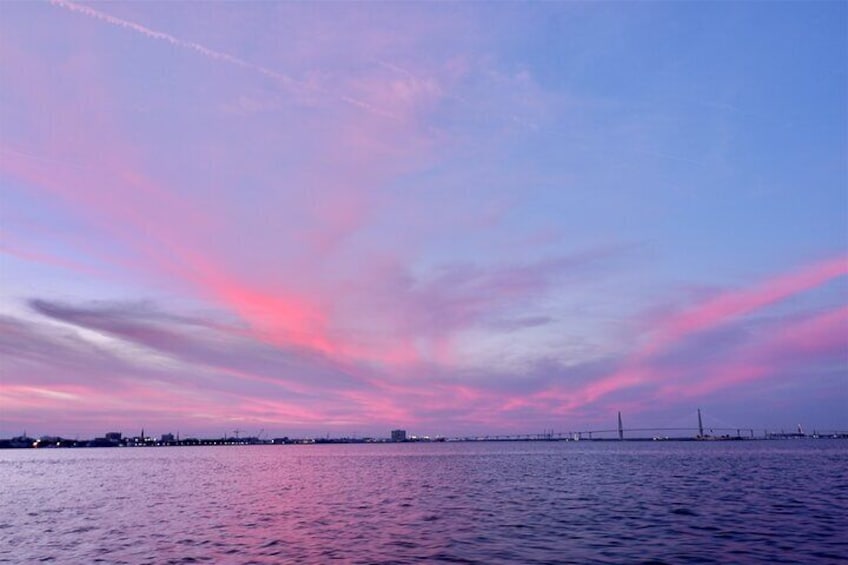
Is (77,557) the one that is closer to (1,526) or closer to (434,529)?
(1,526)

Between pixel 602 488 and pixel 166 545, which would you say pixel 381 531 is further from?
pixel 602 488

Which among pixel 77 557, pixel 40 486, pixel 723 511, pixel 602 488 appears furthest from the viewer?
pixel 40 486

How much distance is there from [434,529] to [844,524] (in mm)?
28476

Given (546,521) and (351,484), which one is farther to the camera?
(351,484)

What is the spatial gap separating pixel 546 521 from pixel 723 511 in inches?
647

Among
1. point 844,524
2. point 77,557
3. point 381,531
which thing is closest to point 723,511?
point 844,524

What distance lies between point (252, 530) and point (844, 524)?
137 ft

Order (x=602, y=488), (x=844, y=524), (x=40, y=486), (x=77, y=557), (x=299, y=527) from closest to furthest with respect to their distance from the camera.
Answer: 1. (x=77, y=557)
2. (x=844, y=524)
3. (x=299, y=527)
4. (x=602, y=488)
5. (x=40, y=486)

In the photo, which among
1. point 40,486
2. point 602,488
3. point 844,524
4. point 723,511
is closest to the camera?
point 844,524

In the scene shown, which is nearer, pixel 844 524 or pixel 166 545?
pixel 166 545

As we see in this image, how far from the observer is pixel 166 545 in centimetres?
4078

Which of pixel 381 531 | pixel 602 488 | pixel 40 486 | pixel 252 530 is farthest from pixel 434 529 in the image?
pixel 40 486

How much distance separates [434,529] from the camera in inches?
1816

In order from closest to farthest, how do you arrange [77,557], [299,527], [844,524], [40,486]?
[77,557]
[844,524]
[299,527]
[40,486]
